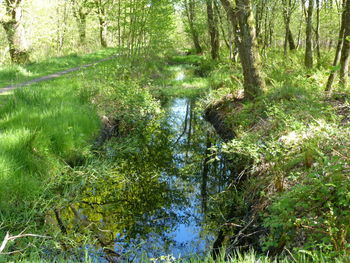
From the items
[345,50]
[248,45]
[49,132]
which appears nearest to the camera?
[49,132]

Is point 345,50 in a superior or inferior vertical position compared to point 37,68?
superior

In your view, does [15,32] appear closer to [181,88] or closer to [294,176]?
[181,88]

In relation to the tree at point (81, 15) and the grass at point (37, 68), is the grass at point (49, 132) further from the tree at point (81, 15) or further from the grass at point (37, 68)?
the tree at point (81, 15)

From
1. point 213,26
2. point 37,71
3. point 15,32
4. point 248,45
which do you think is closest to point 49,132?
point 248,45

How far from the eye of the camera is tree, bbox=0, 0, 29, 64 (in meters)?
14.8

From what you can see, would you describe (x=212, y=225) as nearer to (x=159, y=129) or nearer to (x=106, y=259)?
(x=106, y=259)

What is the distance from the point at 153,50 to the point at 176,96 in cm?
491

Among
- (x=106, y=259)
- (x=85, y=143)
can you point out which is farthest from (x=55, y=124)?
(x=106, y=259)

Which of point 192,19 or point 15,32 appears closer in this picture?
point 15,32

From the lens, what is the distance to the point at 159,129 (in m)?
9.40

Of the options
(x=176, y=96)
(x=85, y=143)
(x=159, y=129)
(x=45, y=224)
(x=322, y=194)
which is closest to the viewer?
(x=322, y=194)

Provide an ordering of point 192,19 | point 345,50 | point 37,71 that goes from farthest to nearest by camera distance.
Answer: point 192,19, point 37,71, point 345,50

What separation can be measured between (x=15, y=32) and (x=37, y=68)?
3.57 m

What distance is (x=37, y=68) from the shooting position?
43.7 ft
